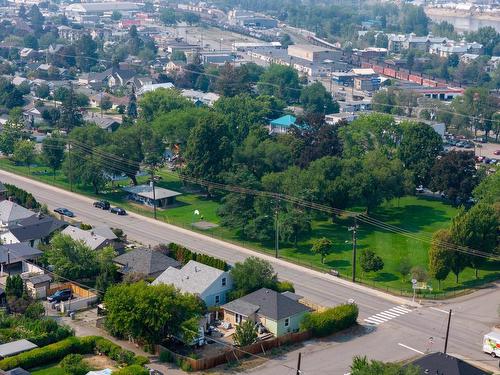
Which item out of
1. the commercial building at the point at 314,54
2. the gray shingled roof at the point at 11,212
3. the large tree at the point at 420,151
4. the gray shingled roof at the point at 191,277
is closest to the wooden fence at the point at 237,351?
the gray shingled roof at the point at 191,277

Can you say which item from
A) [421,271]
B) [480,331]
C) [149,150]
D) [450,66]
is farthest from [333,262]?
[450,66]

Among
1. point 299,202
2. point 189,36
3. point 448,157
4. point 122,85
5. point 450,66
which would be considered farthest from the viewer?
point 189,36

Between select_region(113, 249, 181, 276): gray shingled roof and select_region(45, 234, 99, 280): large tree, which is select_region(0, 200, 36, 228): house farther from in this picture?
select_region(113, 249, 181, 276): gray shingled roof

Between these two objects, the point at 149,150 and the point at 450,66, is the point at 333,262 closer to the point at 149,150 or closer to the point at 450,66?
the point at 149,150

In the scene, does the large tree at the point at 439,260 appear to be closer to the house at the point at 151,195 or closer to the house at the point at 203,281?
the house at the point at 203,281

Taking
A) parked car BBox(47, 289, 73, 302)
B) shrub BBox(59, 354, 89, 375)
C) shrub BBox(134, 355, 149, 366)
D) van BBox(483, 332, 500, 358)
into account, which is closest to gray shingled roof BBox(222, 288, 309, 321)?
shrub BBox(134, 355, 149, 366)

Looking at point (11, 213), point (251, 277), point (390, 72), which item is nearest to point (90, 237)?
point (11, 213)

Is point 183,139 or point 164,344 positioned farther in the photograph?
point 183,139

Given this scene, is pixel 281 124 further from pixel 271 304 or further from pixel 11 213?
pixel 271 304
